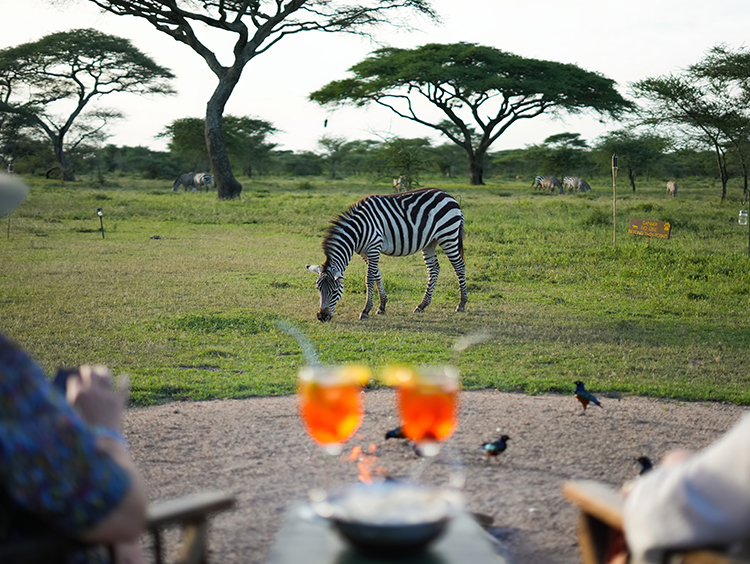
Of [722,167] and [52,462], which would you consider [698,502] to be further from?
[722,167]

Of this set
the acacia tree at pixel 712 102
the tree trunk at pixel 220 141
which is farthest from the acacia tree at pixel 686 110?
the tree trunk at pixel 220 141

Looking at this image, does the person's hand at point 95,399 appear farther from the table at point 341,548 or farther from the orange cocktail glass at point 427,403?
the orange cocktail glass at point 427,403

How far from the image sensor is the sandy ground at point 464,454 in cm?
322

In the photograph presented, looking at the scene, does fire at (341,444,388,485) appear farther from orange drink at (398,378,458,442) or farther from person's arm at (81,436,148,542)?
person's arm at (81,436,148,542)

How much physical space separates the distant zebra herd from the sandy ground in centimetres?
3284

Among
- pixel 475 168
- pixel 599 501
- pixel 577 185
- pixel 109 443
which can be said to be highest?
pixel 475 168

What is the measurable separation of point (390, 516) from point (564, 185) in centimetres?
3852

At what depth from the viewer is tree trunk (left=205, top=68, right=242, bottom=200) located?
27.3m

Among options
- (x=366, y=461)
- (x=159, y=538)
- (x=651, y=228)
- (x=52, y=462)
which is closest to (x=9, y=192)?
(x=52, y=462)

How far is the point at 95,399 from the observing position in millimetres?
1766

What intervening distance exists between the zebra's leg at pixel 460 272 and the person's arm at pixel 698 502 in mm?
7225

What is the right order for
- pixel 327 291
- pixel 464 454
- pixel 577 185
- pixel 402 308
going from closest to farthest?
pixel 464 454 → pixel 327 291 → pixel 402 308 → pixel 577 185

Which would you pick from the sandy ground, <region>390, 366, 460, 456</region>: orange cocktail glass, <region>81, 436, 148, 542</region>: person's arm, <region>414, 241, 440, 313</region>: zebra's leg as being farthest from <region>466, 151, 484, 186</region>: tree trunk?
<region>81, 436, 148, 542</region>: person's arm

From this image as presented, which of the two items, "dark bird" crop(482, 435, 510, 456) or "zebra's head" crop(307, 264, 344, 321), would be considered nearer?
"dark bird" crop(482, 435, 510, 456)
